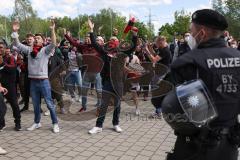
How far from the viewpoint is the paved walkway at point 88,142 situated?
5.43 m

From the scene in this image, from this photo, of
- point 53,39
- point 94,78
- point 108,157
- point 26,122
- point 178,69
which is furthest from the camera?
point 94,78

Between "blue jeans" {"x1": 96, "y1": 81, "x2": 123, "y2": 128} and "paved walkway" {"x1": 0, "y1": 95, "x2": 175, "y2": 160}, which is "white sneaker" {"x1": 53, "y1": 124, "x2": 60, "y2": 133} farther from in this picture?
"blue jeans" {"x1": 96, "y1": 81, "x2": 123, "y2": 128}

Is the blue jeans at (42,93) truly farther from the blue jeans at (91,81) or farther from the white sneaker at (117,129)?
the blue jeans at (91,81)

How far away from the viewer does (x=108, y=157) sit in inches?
210

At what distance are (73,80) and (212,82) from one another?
26.4ft

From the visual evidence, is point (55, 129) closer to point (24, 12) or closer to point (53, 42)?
point (53, 42)

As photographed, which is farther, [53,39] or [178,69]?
[53,39]

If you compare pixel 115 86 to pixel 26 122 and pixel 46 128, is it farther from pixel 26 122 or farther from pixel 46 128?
pixel 26 122

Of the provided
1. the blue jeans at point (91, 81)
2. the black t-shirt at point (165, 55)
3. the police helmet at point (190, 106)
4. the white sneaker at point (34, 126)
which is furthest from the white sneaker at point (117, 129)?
the police helmet at point (190, 106)

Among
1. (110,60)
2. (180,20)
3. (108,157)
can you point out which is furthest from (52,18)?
(180,20)

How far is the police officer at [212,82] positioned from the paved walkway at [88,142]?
9.58ft

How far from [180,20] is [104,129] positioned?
3996cm

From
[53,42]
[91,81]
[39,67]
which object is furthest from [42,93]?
[91,81]

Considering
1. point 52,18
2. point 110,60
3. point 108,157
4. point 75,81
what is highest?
point 52,18
